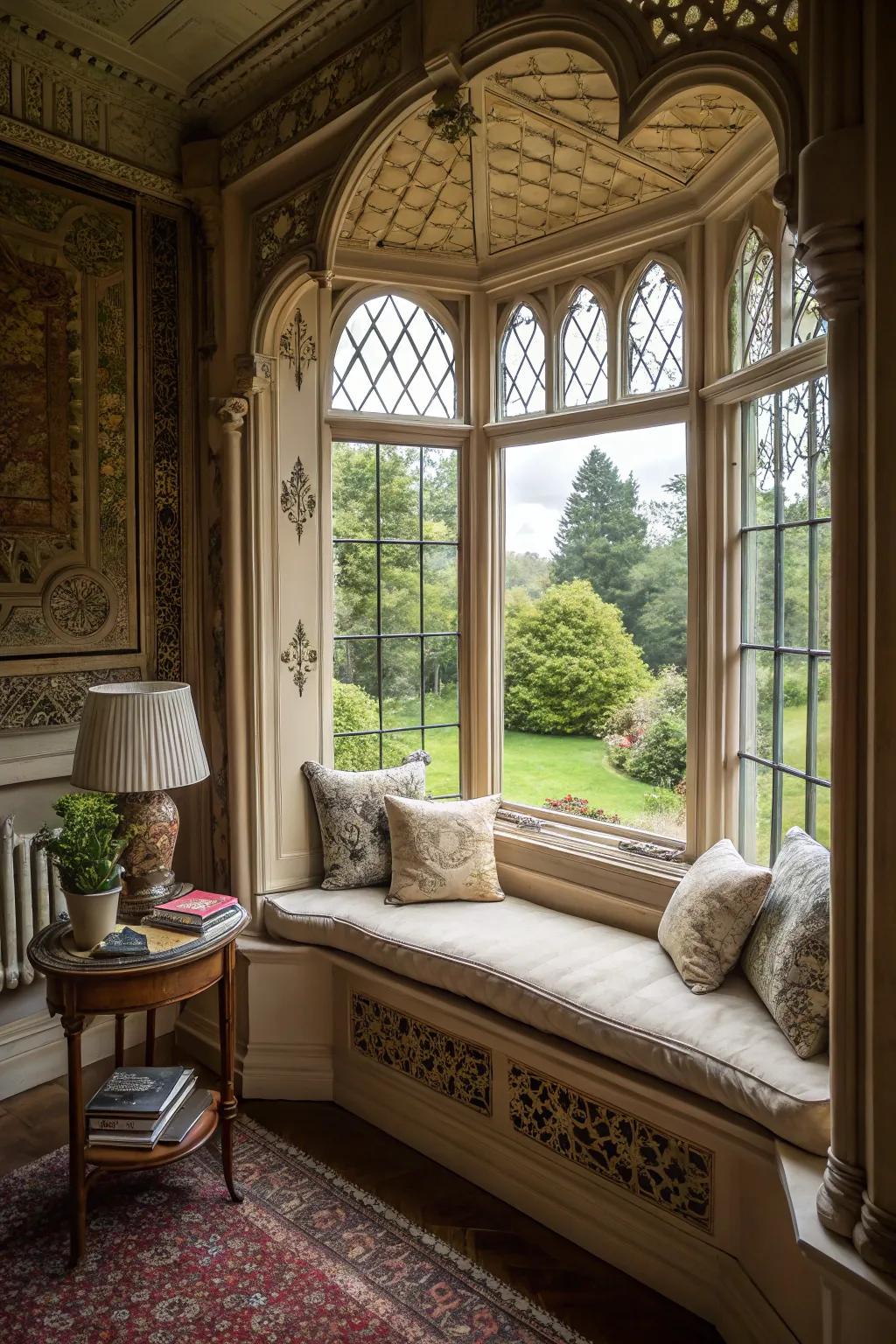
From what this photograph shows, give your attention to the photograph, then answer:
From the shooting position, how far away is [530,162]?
3113 mm

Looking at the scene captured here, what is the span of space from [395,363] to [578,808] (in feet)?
6.48

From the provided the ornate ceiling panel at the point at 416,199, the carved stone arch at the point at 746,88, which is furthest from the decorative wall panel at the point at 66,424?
the carved stone arch at the point at 746,88

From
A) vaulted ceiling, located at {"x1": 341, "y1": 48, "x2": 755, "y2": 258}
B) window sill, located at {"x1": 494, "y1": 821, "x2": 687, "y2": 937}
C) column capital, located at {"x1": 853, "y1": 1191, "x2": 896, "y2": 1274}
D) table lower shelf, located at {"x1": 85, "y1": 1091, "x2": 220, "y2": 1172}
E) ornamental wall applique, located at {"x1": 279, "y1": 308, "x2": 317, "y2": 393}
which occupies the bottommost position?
table lower shelf, located at {"x1": 85, "y1": 1091, "x2": 220, "y2": 1172}

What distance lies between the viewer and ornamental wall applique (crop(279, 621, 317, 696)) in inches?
137

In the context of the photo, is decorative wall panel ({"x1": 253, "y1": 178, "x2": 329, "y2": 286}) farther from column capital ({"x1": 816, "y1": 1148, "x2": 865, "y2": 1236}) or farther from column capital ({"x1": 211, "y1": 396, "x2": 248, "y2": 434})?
column capital ({"x1": 816, "y1": 1148, "x2": 865, "y2": 1236})

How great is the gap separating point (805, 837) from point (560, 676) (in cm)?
133

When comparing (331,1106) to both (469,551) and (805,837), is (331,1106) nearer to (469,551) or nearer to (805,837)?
(805,837)

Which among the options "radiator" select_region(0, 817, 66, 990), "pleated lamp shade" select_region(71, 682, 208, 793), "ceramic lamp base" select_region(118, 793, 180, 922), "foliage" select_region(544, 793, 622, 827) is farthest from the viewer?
"foliage" select_region(544, 793, 622, 827)

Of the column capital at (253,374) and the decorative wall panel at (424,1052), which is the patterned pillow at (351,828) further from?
the column capital at (253,374)

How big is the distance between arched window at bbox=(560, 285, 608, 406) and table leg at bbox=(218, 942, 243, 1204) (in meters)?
2.36

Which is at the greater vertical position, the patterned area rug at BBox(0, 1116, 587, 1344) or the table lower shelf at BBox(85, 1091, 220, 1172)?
the table lower shelf at BBox(85, 1091, 220, 1172)

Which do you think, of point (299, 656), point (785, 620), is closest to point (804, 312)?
point (785, 620)

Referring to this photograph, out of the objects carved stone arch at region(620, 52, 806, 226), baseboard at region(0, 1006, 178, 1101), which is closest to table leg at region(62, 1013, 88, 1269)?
baseboard at region(0, 1006, 178, 1101)

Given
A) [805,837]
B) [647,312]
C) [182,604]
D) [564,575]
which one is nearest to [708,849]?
[805,837]
